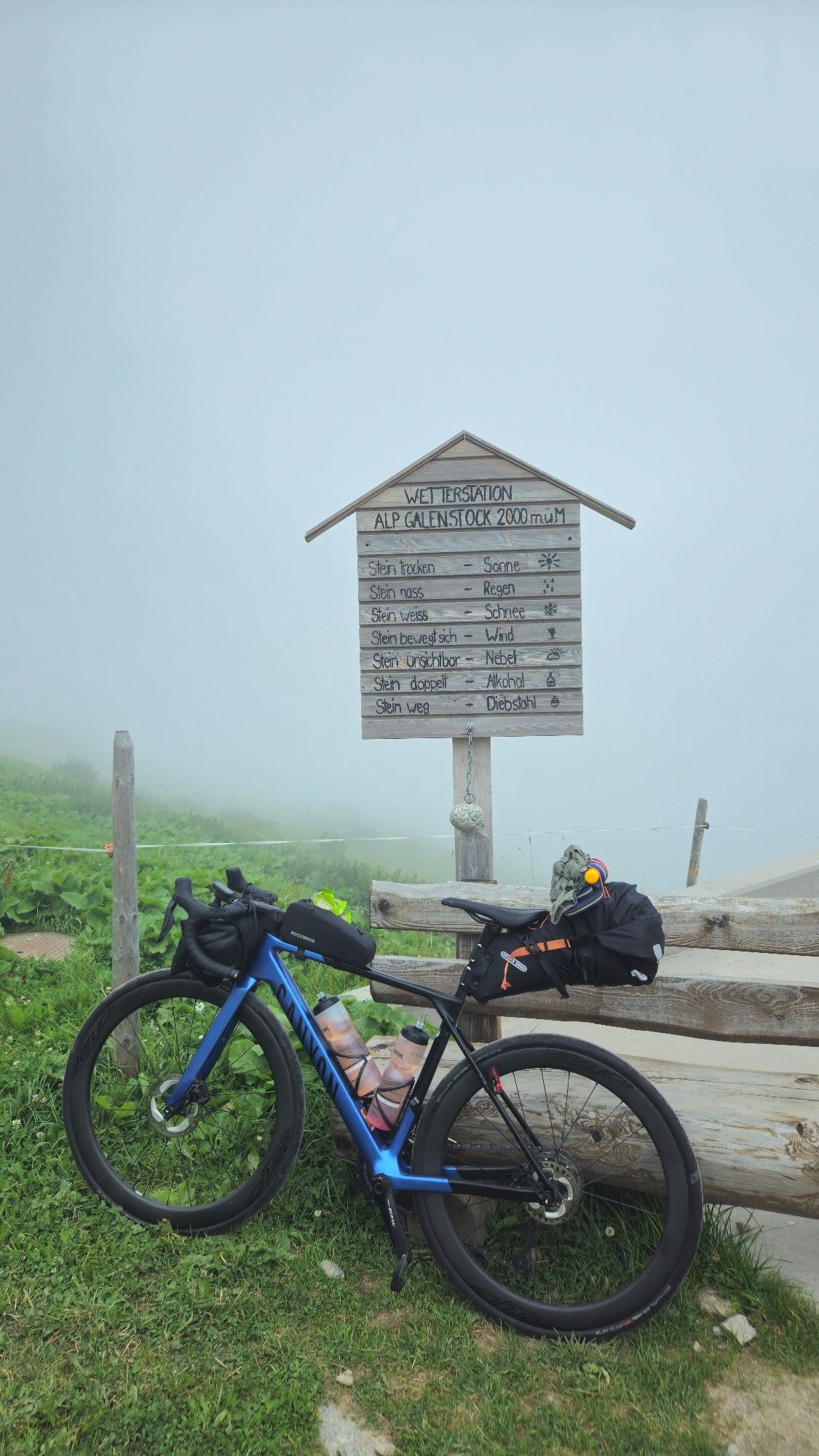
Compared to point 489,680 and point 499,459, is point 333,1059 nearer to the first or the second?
point 489,680

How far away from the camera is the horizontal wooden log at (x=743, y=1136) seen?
3.21 meters

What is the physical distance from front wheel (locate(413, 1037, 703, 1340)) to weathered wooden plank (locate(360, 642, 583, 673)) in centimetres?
189

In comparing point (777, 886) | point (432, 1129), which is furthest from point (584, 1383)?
point (777, 886)

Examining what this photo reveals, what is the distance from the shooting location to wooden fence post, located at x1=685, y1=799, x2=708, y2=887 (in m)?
11.1

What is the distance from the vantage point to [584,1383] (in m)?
2.83

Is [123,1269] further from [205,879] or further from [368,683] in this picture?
[205,879]

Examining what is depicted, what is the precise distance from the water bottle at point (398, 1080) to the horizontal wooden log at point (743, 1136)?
29 centimetres

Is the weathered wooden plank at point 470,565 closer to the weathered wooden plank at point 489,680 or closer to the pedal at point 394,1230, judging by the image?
the weathered wooden plank at point 489,680

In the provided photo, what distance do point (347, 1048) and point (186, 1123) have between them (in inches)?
26.1

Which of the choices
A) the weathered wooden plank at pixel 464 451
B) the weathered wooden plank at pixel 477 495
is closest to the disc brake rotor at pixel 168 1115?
the weathered wooden plank at pixel 477 495

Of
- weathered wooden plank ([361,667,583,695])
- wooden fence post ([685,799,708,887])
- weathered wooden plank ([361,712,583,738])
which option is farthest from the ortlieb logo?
wooden fence post ([685,799,708,887])

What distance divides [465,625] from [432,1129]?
2.29 metres

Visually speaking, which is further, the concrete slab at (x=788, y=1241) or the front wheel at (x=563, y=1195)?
the concrete slab at (x=788, y=1241)

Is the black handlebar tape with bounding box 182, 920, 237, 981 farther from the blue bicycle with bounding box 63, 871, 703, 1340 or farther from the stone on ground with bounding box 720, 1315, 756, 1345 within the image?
the stone on ground with bounding box 720, 1315, 756, 1345
